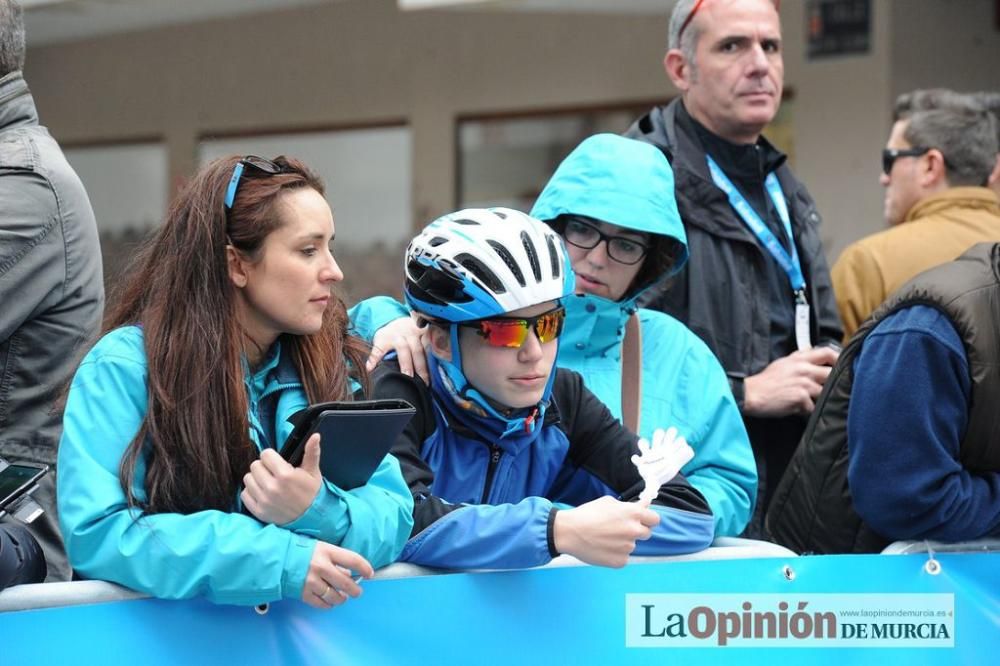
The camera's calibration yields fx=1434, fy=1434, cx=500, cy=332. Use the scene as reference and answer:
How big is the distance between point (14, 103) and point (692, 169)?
1891mm

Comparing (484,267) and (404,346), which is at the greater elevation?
(484,267)

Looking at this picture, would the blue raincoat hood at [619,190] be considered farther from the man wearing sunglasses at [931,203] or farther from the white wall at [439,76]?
the white wall at [439,76]

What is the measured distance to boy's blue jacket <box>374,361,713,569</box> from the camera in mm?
2729

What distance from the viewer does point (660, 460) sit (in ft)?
9.21

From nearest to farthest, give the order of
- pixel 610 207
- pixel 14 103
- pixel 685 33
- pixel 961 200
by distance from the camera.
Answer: pixel 14 103 → pixel 610 207 → pixel 685 33 → pixel 961 200

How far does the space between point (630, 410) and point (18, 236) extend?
1.46 metres

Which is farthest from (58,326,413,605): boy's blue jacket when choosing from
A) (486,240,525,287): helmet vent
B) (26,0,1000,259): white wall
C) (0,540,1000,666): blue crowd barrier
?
(26,0,1000,259): white wall

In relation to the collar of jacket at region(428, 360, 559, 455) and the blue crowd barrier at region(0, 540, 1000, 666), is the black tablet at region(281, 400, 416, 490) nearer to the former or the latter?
the blue crowd barrier at region(0, 540, 1000, 666)

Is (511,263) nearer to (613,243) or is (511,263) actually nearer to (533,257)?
(533,257)

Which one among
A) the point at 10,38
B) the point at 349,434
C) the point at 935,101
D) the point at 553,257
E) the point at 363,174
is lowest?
the point at 363,174

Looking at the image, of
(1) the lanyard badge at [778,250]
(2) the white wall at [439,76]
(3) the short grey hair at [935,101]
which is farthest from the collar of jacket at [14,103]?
(2) the white wall at [439,76]

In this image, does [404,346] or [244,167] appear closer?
[244,167]

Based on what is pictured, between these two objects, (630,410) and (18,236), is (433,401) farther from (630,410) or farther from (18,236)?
(18,236)

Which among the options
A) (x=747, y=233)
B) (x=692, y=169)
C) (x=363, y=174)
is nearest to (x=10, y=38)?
(x=692, y=169)
